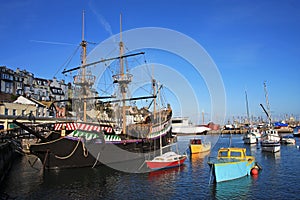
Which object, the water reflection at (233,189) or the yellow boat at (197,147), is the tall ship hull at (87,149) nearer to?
the yellow boat at (197,147)

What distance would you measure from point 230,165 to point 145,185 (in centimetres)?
766

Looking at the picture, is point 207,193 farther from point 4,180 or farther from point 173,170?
point 4,180

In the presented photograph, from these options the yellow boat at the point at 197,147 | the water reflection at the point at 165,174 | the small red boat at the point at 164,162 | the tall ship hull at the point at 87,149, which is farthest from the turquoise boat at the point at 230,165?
the yellow boat at the point at 197,147

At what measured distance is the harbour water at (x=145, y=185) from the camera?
1888cm

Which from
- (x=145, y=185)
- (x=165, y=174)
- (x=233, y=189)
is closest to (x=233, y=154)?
(x=233, y=189)

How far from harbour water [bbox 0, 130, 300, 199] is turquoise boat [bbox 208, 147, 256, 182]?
0.57 metres

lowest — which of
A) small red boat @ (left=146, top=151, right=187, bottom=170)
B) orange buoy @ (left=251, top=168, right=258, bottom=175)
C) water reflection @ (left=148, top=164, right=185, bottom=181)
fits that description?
water reflection @ (left=148, top=164, right=185, bottom=181)

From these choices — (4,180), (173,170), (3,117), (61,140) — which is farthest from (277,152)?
(3,117)

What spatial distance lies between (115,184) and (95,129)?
33.8 feet

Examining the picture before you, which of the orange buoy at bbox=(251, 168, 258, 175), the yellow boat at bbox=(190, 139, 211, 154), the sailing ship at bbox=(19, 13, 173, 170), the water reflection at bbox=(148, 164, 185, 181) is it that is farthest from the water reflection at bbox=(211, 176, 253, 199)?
the yellow boat at bbox=(190, 139, 211, 154)

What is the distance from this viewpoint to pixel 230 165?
21.8 metres

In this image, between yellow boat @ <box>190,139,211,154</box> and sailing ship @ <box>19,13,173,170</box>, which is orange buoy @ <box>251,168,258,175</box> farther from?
yellow boat @ <box>190,139,211,154</box>

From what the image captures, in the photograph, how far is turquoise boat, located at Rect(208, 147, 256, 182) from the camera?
21281mm

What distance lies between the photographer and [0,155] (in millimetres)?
24859
